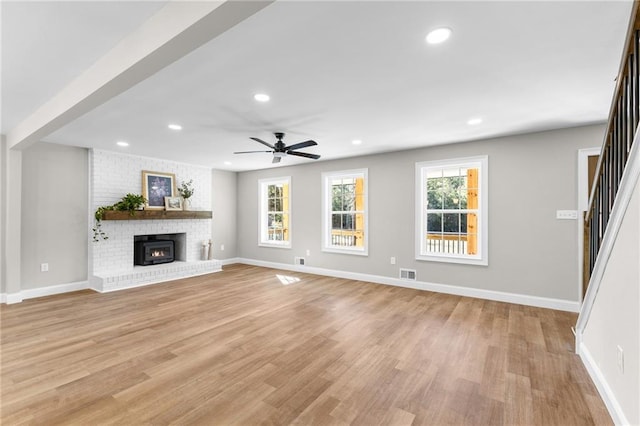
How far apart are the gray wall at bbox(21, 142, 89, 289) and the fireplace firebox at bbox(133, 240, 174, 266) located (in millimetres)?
944

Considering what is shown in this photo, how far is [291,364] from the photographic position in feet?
8.21

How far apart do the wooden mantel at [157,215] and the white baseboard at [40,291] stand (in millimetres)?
1265

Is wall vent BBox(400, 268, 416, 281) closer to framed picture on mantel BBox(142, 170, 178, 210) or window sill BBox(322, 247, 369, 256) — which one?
window sill BBox(322, 247, 369, 256)

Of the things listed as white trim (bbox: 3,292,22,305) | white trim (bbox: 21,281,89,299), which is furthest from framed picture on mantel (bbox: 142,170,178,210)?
white trim (bbox: 3,292,22,305)

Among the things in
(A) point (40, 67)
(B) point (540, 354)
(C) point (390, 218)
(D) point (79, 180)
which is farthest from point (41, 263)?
(B) point (540, 354)

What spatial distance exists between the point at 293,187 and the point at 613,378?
19.0 ft

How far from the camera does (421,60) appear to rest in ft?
7.40

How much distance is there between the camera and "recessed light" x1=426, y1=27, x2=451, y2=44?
74.2 inches

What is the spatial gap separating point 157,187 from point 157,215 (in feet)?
2.10

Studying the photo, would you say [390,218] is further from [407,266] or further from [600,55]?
[600,55]

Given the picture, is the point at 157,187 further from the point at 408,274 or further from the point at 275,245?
the point at 408,274

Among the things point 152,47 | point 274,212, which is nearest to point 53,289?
point 274,212

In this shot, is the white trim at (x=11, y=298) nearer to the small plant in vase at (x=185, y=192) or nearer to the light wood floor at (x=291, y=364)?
the light wood floor at (x=291, y=364)

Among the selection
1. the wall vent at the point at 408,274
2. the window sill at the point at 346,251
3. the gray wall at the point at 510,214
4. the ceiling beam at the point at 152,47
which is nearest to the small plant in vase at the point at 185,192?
the window sill at the point at 346,251
